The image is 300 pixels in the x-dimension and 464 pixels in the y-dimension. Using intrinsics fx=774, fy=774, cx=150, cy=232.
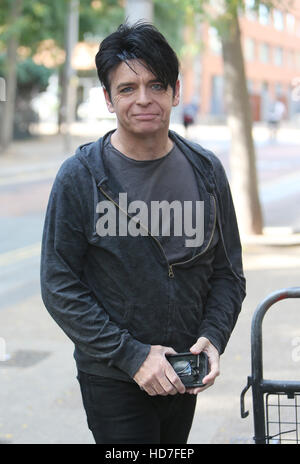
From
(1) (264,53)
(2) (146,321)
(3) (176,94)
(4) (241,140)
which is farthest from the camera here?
(1) (264,53)

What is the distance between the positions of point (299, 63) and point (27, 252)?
205 ft

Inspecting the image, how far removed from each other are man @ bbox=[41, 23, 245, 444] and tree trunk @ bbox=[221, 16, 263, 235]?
819 centimetres

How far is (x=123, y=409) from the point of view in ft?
7.77

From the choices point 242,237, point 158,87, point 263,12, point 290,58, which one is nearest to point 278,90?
point 290,58

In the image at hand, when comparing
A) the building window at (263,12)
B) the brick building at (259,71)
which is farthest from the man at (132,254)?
the brick building at (259,71)

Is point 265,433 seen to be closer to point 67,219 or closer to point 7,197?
point 67,219

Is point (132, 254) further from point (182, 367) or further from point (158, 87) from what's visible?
point (158, 87)

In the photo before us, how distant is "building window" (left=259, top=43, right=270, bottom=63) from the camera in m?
64.9

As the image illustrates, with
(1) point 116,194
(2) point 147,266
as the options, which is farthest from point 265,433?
(1) point 116,194

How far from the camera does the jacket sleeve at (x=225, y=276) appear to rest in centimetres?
248

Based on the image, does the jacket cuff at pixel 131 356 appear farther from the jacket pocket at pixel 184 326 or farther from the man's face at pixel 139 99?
the man's face at pixel 139 99

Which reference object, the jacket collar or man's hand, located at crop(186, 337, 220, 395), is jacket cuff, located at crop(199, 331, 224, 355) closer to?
man's hand, located at crop(186, 337, 220, 395)

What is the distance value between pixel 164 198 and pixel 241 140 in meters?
8.35

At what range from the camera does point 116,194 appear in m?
2.32
